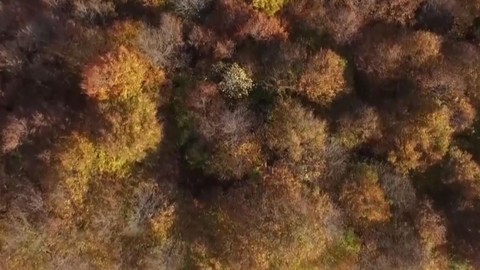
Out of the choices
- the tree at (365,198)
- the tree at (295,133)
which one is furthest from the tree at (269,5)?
the tree at (365,198)

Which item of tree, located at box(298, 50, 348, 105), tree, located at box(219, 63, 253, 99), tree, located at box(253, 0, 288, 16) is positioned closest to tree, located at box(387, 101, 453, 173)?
tree, located at box(298, 50, 348, 105)

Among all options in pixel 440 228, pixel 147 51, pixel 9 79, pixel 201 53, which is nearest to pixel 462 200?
pixel 440 228

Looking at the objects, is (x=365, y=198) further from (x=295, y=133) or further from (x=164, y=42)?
(x=164, y=42)

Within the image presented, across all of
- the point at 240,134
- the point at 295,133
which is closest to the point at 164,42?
the point at 240,134

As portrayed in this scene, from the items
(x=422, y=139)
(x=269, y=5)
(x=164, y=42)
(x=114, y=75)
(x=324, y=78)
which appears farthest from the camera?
(x=269, y=5)

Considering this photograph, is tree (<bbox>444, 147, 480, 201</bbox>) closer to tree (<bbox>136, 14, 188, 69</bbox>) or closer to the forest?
the forest

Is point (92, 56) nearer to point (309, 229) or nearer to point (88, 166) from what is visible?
point (88, 166)

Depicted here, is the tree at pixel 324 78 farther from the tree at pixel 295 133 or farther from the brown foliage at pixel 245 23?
the brown foliage at pixel 245 23

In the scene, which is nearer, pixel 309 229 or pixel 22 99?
pixel 309 229

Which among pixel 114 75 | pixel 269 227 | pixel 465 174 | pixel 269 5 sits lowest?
pixel 269 227
